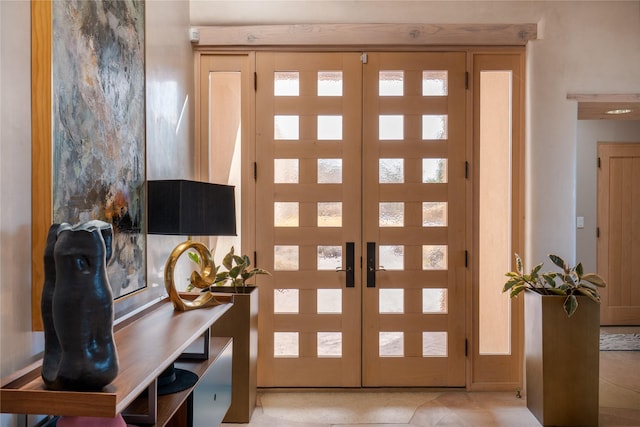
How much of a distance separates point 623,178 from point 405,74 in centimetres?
334

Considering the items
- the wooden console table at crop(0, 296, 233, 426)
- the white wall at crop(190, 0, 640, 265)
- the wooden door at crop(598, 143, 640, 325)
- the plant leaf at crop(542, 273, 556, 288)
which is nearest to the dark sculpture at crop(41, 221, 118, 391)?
the wooden console table at crop(0, 296, 233, 426)

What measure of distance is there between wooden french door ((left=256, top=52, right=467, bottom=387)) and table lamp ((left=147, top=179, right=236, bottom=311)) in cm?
109

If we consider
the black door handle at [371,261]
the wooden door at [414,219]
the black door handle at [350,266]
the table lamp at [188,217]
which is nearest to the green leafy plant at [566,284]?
the wooden door at [414,219]

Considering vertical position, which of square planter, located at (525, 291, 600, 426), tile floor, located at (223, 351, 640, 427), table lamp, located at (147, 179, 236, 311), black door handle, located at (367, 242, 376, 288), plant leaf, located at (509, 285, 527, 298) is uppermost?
table lamp, located at (147, 179, 236, 311)

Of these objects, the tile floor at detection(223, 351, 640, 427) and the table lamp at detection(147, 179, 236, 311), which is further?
the tile floor at detection(223, 351, 640, 427)

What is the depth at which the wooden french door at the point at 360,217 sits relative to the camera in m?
3.33

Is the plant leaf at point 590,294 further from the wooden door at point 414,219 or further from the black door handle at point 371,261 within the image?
the black door handle at point 371,261

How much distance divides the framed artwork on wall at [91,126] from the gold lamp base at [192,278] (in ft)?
0.58

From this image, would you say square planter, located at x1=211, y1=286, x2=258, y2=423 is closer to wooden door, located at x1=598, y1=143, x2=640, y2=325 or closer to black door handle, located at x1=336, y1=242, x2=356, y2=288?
black door handle, located at x1=336, y1=242, x2=356, y2=288

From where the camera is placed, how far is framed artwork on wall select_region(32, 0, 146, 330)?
4.72 ft

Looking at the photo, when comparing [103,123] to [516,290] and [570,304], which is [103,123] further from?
[570,304]

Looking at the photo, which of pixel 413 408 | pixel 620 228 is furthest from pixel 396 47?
pixel 620 228

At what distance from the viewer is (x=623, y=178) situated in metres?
5.16

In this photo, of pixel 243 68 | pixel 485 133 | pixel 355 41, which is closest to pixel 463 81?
pixel 485 133
